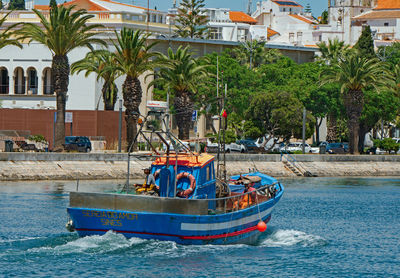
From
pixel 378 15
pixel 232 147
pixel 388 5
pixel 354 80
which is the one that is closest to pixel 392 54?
pixel 378 15

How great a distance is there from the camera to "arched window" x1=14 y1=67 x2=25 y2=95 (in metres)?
96.8

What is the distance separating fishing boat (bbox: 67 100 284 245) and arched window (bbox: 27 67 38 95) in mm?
66633

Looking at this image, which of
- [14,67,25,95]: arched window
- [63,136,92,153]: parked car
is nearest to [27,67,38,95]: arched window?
[14,67,25,95]: arched window

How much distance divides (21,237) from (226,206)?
8.11 m

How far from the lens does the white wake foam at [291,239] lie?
3319cm

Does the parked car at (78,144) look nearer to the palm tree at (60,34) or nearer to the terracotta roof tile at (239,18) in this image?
the palm tree at (60,34)

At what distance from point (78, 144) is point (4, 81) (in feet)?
103

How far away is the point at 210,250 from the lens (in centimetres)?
2903

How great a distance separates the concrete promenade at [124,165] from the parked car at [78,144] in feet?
23.6

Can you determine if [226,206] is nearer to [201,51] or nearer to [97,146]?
[97,146]

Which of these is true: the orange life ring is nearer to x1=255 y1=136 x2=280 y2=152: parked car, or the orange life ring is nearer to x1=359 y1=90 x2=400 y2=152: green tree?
x1=255 y1=136 x2=280 y2=152: parked car

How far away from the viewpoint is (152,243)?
27.7 meters

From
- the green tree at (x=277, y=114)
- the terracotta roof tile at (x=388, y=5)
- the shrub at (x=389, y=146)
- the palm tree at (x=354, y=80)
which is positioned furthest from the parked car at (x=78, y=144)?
the terracotta roof tile at (x=388, y=5)

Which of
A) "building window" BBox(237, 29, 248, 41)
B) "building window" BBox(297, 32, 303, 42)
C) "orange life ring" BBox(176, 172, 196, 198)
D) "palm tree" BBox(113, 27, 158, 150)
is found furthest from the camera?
"building window" BBox(297, 32, 303, 42)
